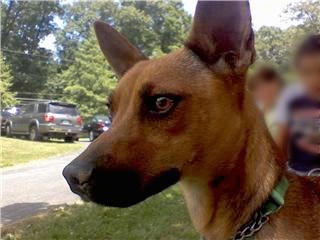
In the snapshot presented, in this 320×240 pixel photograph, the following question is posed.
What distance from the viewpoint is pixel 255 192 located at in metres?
2.28

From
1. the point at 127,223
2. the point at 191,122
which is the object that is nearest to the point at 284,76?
the point at 191,122

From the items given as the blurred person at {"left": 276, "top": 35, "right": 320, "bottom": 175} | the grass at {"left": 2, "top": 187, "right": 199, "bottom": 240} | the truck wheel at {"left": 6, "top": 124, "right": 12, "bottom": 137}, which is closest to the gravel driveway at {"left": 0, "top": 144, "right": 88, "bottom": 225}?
the grass at {"left": 2, "top": 187, "right": 199, "bottom": 240}

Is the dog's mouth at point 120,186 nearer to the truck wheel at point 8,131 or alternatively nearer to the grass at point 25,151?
the grass at point 25,151

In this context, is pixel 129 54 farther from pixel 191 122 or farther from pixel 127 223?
pixel 127 223

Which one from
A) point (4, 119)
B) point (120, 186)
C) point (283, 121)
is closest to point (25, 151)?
point (4, 119)

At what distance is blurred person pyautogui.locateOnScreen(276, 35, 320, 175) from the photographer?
261cm

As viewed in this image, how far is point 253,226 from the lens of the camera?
2.23m

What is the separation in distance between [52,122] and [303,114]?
62.8ft

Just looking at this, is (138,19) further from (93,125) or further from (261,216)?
(261,216)

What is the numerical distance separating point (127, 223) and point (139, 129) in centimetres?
436

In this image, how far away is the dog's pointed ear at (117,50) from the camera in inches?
120

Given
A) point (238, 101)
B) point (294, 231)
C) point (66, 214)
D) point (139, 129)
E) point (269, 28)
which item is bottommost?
point (66, 214)

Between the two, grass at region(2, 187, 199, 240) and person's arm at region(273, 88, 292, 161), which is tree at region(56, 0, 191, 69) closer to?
grass at region(2, 187, 199, 240)

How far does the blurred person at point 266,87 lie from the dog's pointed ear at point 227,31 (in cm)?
10
